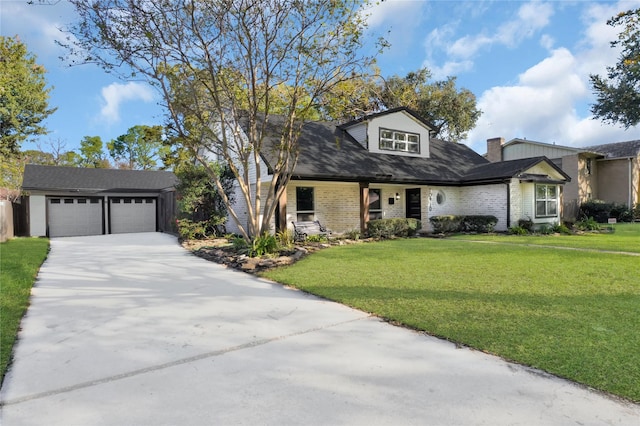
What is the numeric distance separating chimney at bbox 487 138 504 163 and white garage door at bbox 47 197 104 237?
2698cm

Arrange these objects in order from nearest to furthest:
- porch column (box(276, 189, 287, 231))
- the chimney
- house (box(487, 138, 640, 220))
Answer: porch column (box(276, 189, 287, 231)) < house (box(487, 138, 640, 220)) < the chimney

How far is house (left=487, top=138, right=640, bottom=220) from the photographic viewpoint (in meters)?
24.3

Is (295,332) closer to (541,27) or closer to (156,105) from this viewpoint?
(156,105)

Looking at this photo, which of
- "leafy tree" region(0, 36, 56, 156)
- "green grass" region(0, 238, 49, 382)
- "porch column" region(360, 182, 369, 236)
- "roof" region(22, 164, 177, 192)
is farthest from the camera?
"leafy tree" region(0, 36, 56, 156)

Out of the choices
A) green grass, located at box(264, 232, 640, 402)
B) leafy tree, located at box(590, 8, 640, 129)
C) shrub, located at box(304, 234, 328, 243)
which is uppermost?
leafy tree, located at box(590, 8, 640, 129)

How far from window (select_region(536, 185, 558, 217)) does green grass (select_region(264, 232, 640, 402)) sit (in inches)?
305

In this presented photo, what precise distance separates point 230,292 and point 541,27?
1253cm

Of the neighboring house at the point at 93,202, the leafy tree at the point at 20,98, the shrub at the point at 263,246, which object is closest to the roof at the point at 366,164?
the shrub at the point at 263,246

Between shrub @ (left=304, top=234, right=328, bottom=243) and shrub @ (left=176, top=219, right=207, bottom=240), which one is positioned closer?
shrub @ (left=304, top=234, right=328, bottom=243)

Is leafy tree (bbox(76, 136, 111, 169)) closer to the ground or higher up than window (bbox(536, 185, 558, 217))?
higher up

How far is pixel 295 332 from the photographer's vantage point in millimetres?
3996

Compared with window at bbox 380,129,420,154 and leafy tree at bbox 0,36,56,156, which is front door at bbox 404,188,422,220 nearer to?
window at bbox 380,129,420,154

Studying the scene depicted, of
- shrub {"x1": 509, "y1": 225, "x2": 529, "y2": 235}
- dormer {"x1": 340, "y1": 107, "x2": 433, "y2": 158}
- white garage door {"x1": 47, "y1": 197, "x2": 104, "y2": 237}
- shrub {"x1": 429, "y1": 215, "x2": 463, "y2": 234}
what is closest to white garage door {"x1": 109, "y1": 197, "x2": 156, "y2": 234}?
white garage door {"x1": 47, "y1": 197, "x2": 104, "y2": 237}

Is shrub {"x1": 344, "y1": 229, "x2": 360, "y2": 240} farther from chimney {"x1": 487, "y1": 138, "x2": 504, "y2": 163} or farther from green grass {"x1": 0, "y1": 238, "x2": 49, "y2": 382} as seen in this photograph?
chimney {"x1": 487, "y1": 138, "x2": 504, "y2": 163}
